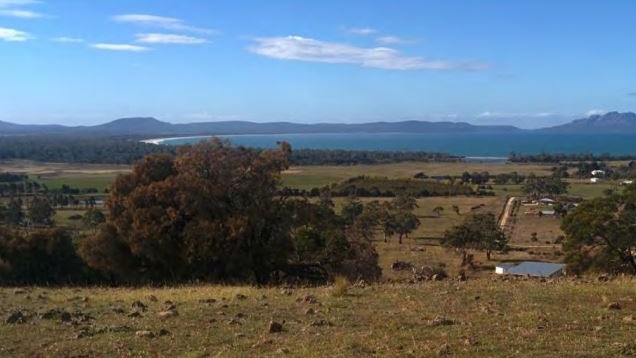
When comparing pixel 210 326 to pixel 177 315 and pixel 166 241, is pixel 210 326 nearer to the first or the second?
pixel 177 315

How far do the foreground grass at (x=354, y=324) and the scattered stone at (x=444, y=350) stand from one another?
0.02 metres

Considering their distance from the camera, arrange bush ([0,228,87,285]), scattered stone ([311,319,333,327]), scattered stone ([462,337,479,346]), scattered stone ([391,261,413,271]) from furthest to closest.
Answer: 1. scattered stone ([391,261,413,271])
2. bush ([0,228,87,285])
3. scattered stone ([311,319,333,327])
4. scattered stone ([462,337,479,346])

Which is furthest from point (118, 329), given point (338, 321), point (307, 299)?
point (307, 299)

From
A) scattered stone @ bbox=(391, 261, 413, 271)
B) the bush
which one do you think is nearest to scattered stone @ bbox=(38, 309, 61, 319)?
the bush

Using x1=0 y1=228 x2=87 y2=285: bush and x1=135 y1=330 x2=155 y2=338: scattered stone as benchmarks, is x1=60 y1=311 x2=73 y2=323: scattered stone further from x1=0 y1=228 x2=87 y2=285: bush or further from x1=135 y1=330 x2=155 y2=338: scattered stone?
x1=0 y1=228 x2=87 y2=285: bush

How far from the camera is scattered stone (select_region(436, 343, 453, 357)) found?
27.8 feet

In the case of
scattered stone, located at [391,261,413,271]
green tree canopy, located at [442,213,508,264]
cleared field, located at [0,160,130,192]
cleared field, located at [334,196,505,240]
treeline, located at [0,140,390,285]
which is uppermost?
treeline, located at [0,140,390,285]

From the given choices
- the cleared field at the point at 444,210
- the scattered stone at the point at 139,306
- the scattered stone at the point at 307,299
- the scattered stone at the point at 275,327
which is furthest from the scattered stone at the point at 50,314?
the cleared field at the point at 444,210

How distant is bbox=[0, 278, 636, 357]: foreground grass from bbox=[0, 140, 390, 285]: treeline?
9755 mm

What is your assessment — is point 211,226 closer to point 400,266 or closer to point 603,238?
Result: point 603,238

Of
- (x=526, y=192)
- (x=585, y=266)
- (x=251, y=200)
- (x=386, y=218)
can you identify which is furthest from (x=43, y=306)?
(x=526, y=192)

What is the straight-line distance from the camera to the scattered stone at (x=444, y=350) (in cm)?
848

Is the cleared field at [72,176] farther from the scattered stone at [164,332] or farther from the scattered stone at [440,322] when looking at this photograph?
the scattered stone at [440,322]

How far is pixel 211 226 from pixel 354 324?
1428cm
